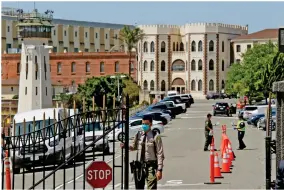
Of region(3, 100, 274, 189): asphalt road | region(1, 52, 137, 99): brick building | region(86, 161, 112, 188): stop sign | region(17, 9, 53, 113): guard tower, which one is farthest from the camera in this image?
region(1, 52, 137, 99): brick building

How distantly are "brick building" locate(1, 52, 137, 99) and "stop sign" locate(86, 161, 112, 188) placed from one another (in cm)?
10586

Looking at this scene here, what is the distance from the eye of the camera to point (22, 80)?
268ft

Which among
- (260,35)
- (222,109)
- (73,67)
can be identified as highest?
(260,35)

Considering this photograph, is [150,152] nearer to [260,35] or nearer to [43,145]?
[43,145]

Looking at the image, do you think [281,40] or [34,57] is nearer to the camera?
[281,40]

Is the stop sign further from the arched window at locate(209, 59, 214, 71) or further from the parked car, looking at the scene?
the arched window at locate(209, 59, 214, 71)

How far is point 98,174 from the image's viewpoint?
12.0m

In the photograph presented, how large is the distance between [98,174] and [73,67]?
109210 mm

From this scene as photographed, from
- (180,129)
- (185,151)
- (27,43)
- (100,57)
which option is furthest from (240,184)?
(100,57)

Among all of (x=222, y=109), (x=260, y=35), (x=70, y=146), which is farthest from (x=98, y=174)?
(x=260, y=35)

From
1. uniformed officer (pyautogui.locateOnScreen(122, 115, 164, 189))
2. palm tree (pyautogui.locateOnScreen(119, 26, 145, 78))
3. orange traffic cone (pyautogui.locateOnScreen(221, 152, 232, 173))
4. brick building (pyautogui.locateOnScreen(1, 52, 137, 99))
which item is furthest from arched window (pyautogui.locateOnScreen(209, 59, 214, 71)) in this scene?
uniformed officer (pyautogui.locateOnScreen(122, 115, 164, 189))

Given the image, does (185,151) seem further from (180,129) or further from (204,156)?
(180,129)

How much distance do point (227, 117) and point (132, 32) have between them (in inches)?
2265

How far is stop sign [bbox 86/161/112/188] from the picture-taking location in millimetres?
11906
